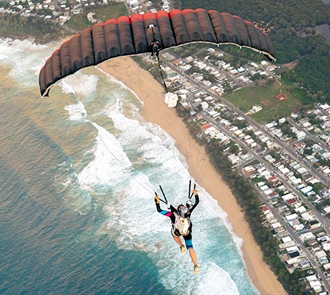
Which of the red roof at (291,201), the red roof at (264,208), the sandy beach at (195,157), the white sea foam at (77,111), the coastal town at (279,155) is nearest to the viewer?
the sandy beach at (195,157)

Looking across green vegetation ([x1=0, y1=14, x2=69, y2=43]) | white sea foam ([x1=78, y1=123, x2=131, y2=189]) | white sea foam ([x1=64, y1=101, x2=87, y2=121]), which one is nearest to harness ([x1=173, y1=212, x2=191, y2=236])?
white sea foam ([x1=78, y1=123, x2=131, y2=189])

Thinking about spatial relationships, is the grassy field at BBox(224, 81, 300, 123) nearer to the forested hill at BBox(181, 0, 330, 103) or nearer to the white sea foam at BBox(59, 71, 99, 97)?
the forested hill at BBox(181, 0, 330, 103)

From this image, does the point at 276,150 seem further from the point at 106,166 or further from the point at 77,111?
the point at 77,111

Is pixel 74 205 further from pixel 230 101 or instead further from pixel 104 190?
pixel 230 101

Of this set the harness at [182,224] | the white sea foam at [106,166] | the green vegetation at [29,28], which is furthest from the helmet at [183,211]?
the green vegetation at [29,28]

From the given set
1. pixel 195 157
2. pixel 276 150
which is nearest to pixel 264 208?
pixel 276 150

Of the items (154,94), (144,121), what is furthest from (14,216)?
(154,94)

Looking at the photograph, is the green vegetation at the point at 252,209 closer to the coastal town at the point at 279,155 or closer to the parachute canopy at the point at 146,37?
→ the coastal town at the point at 279,155
